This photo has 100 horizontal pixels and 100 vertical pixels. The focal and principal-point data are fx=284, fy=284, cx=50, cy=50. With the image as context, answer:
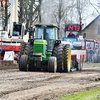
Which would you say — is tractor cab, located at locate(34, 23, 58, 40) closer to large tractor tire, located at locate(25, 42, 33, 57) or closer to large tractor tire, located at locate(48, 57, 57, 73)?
large tractor tire, located at locate(25, 42, 33, 57)

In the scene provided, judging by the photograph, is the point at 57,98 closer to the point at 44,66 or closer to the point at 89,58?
the point at 44,66

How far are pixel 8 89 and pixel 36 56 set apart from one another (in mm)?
5987

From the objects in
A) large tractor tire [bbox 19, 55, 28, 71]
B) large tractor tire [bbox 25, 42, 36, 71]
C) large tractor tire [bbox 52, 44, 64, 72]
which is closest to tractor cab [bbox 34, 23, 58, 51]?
large tractor tire [bbox 52, 44, 64, 72]

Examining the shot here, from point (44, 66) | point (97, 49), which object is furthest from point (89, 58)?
point (44, 66)

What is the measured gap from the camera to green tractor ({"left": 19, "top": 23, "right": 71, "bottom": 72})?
46.6ft

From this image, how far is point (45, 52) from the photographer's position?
14.5m

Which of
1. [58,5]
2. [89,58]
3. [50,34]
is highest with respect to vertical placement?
[58,5]

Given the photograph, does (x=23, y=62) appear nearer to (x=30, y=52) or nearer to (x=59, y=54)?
(x=30, y=52)

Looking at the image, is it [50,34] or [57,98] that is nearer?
[57,98]

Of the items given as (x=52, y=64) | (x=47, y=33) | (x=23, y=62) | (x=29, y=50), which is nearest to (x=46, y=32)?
(x=47, y=33)

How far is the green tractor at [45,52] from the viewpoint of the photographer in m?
14.2

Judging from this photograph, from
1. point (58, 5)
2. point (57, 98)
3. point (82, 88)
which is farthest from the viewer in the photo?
point (58, 5)

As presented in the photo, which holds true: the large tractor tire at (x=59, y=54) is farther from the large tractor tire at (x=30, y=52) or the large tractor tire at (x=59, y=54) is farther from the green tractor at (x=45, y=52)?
the large tractor tire at (x=30, y=52)

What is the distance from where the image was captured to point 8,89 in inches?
325
